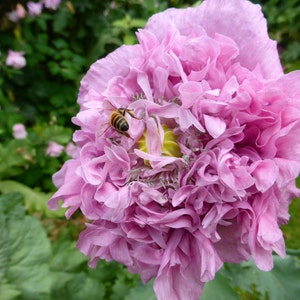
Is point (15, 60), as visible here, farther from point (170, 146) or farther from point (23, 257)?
point (170, 146)

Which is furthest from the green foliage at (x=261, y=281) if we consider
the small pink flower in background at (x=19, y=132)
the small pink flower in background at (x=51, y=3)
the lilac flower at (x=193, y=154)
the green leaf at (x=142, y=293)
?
the small pink flower in background at (x=51, y=3)

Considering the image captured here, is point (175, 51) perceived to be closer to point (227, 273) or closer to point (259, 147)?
point (259, 147)

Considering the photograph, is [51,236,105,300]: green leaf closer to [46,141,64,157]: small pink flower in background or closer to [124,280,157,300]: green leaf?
[124,280,157,300]: green leaf

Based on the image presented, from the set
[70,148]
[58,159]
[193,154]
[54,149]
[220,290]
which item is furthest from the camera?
[58,159]

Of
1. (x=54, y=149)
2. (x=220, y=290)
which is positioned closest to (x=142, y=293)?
(x=220, y=290)

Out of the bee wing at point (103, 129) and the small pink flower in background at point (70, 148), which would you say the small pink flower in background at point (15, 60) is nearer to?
the small pink flower in background at point (70, 148)

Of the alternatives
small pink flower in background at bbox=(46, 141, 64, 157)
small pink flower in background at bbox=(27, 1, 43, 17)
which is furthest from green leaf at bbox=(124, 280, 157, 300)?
small pink flower in background at bbox=(27, 1, 43, 17)

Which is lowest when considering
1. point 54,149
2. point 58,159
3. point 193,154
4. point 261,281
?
point 58,159

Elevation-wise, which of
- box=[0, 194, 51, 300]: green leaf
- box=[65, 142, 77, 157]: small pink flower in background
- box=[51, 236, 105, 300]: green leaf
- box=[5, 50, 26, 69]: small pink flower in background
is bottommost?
box=[65, 142, 77, 157]: small pink flower in background
